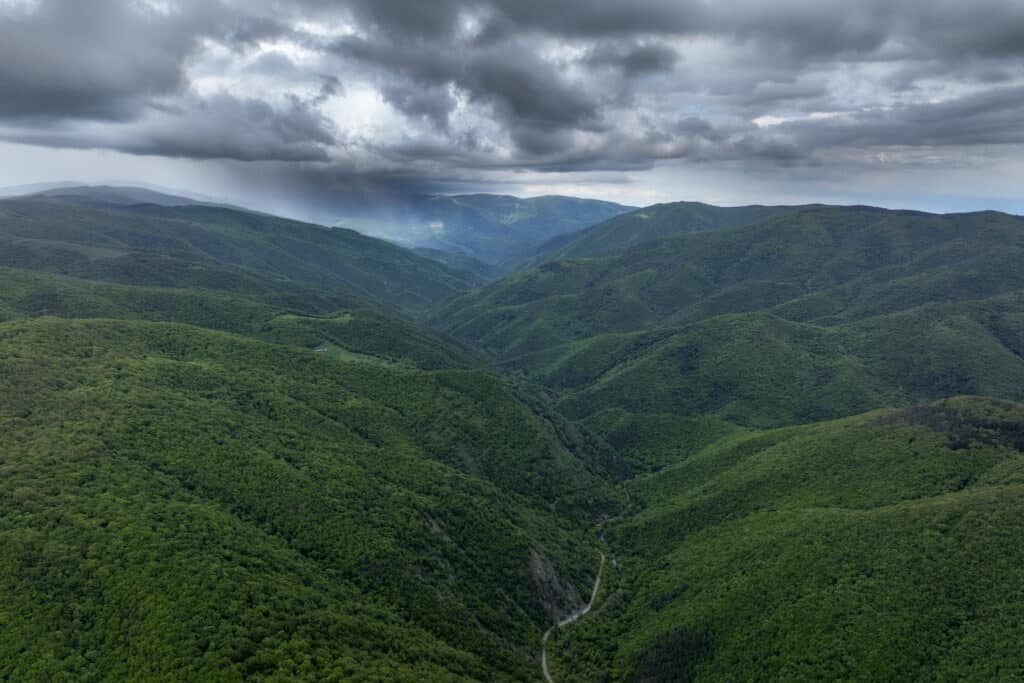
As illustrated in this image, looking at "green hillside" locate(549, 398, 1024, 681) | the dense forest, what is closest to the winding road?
the dense forest

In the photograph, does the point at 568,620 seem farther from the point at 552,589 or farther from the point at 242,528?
the point at 242,528

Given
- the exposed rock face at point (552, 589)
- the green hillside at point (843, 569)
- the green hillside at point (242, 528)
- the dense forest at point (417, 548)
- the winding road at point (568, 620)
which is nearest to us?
the green hillside at point (242, 528)

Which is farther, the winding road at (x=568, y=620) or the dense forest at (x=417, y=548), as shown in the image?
the winding road at (x=568, y=620)

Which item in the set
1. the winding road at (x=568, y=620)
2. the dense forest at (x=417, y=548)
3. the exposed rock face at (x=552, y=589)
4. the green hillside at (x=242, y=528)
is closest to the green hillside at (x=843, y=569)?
the dense forest at (x=417, y=548)

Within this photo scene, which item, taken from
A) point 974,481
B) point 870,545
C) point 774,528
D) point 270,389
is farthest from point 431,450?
point 974,481

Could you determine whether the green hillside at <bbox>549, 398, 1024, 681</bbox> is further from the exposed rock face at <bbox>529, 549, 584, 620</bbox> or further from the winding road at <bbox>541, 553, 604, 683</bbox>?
the exposed rock face at <bbox>529, 549, 584, 620</bbox>

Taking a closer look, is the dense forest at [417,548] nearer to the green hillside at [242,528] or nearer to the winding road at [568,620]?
the green hillside at [242,528]

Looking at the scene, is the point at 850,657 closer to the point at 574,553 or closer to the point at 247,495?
the point at 574,553

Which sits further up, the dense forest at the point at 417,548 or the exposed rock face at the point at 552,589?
the dense forest at the point at 417,548

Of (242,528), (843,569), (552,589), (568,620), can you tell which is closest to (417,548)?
(242,528)
